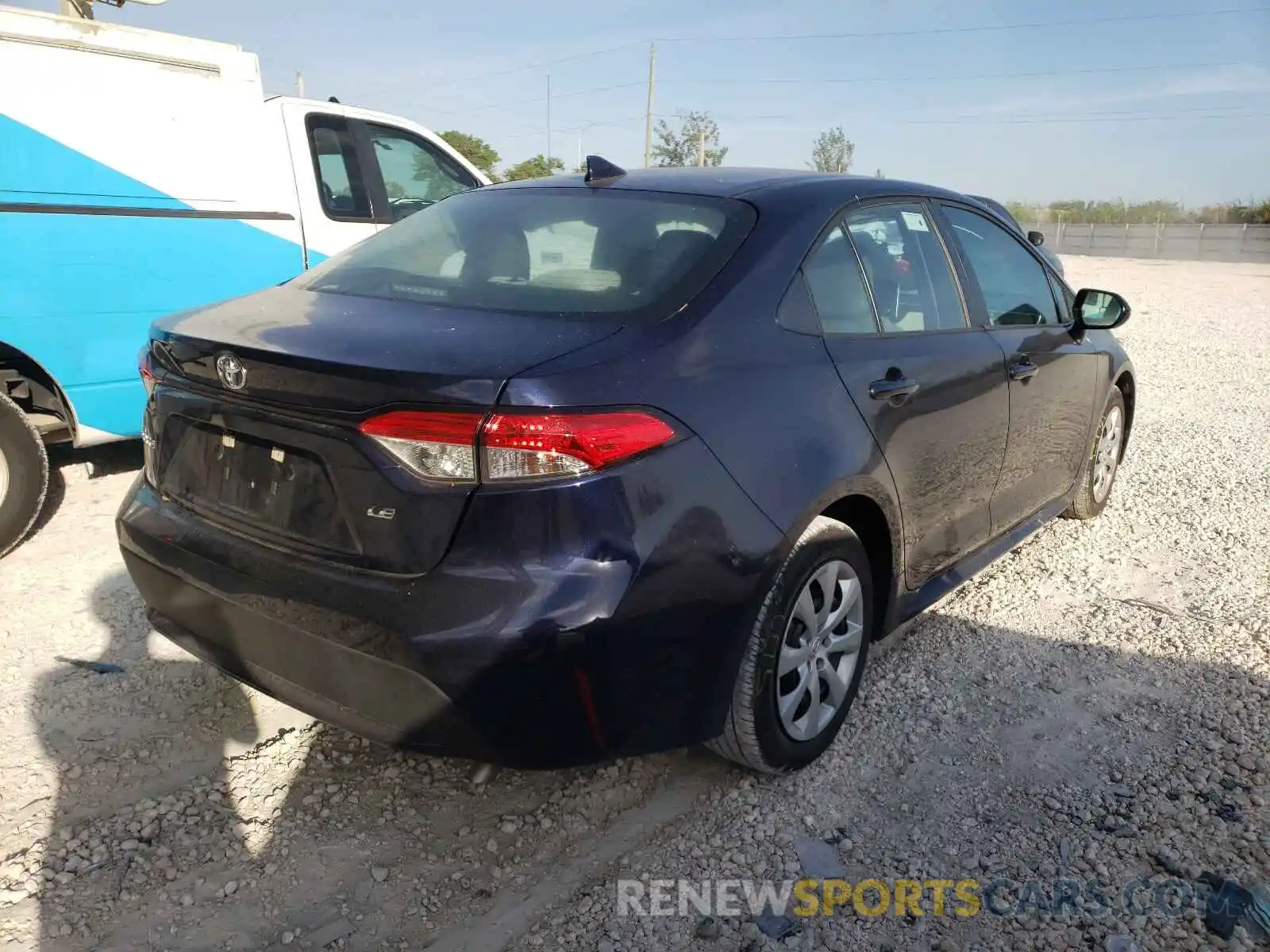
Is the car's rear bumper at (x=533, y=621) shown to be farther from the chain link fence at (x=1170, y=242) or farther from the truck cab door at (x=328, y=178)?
the chain link fence at (x=1170, y=242)

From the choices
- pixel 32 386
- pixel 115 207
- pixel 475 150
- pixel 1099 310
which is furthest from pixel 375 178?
pixel 475 150

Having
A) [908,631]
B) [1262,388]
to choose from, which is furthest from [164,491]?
[1262,388]

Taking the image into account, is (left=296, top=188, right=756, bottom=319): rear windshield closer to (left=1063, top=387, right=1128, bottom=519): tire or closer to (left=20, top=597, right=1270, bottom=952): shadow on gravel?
(left=20, top=597, right=1270, bottom=952): shadow on gravel

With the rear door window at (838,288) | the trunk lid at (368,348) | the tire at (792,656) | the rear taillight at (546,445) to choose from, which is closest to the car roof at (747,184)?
the rear door window at (838,288)

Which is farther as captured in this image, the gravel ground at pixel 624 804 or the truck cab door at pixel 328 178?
the truck cab door at pixel 328 178

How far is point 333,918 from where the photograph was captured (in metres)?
2.22

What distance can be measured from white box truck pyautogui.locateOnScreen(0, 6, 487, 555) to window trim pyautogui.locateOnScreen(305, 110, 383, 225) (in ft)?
0.06

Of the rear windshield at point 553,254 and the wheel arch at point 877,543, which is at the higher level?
the rear windshield at point 553,254

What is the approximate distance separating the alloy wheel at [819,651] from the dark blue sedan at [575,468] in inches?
0.4

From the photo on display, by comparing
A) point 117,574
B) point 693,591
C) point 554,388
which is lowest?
point 117,574

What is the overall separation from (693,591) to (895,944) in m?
0.92

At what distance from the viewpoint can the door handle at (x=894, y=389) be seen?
2715 mm

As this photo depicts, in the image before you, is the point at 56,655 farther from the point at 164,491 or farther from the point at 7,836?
the point at 164,491

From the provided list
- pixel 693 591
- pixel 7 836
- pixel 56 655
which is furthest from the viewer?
pixel 56 655
